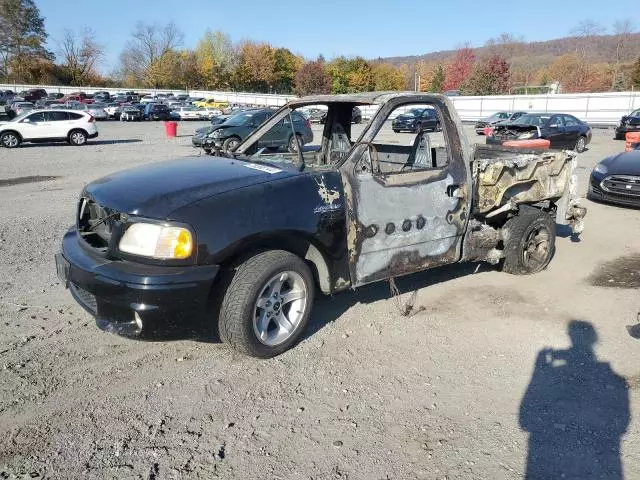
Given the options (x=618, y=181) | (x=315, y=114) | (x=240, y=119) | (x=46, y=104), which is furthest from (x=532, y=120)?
(x=46, y=104)

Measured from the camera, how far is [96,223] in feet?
12.4

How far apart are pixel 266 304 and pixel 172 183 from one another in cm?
108

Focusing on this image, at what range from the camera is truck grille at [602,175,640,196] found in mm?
8930

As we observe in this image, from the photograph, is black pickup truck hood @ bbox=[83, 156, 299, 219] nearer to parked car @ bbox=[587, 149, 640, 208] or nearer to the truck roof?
the truck roof

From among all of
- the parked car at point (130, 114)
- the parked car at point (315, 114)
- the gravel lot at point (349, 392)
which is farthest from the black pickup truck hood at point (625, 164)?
the parked car at point (130, 114)

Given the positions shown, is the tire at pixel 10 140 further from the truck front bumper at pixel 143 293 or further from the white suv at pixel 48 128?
the truck front bumper at pixel 143 293

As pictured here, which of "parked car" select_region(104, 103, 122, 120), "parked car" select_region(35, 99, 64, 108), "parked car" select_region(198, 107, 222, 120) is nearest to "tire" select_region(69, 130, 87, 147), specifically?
"parked car" select_region(35, 99, 64, 108)

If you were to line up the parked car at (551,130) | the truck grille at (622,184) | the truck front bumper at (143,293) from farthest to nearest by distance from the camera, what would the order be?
the parked car at (551,130)
the truck grille at (622,184)
the truck front bumper at (143,293)

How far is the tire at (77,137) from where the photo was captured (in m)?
22.4

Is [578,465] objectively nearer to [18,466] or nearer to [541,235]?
[18,466]

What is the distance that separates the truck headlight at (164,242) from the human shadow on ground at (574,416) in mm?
2313

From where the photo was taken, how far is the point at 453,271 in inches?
235

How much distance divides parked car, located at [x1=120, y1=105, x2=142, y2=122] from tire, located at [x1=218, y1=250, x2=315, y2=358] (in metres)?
40.8

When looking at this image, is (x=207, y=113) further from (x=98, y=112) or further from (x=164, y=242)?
(x=164, y=242)
